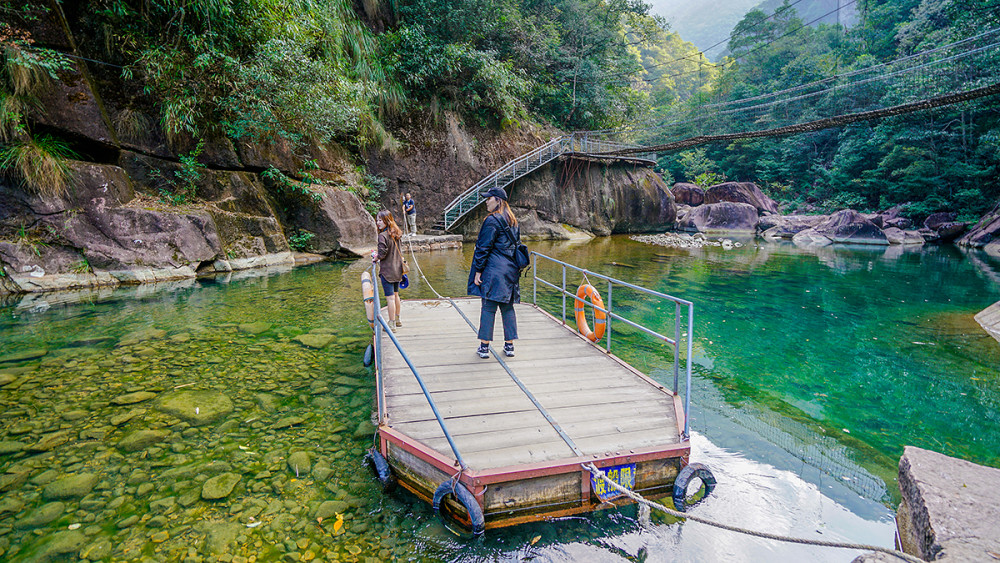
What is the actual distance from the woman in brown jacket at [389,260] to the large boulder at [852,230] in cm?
2672

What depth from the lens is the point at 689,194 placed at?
113ft

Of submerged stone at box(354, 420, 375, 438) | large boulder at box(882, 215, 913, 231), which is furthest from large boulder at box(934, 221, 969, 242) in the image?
submerged stone at box(354, 420, 375, 438)

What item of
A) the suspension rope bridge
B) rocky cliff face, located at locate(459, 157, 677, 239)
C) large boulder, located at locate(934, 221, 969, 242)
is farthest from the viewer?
large boulder, located at locate(934, 221, 969, 242)

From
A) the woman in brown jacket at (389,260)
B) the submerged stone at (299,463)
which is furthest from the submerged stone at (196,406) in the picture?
the woman in brown jacket at (389,260)

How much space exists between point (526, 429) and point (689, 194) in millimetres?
35387

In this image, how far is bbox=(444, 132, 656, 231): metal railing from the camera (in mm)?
19250

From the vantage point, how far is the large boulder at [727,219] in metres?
29.2

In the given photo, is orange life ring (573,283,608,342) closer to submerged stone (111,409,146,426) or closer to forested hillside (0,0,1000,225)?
submerged stone (111,409,146,426)

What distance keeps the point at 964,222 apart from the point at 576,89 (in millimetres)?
20929

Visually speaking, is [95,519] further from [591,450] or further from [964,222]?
[964,222]

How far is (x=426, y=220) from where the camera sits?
19.2 metres

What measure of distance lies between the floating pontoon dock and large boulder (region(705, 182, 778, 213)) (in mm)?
31641

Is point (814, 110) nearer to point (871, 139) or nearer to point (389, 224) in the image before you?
point (871, 139)

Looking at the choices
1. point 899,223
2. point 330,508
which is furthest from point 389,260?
point 899,223
